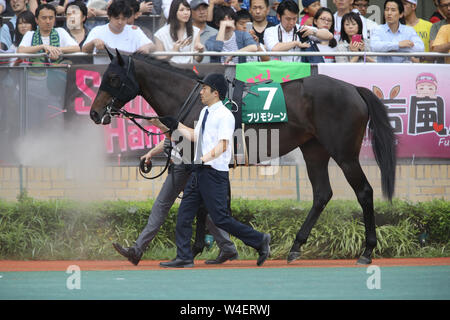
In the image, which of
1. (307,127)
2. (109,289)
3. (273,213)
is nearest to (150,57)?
(307,127)

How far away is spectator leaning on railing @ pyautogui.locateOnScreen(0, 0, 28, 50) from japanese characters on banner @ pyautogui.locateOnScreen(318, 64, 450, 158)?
482cm

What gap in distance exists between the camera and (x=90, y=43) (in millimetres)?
10695

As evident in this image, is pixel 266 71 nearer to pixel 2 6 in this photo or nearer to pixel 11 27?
pixel 11 27

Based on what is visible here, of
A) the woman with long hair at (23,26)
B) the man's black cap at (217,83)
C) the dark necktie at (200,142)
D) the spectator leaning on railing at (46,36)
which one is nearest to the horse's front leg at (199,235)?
the dark necktie at (200,142)

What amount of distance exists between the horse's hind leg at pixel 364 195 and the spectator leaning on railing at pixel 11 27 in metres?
5.73

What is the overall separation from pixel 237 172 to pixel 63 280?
12.5 ft

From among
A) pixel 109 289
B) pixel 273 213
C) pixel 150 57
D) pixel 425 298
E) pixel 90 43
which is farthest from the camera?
pixel 90 43

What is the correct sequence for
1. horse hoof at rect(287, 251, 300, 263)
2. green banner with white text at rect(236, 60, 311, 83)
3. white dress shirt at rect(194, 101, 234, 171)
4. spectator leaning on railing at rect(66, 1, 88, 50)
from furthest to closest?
spectator leaning on railing at rect(66, 1, 88, 50) → green banner with white text at rect(236, 60, 311, 83) → horse hoof at rect(287, 251, 300, 263) → white dress shirt at rect(194, 101, 234, 171)

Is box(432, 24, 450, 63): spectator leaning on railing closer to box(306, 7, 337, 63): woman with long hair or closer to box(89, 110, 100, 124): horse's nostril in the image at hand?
box(306, 7, 337, 63): woman with long hair

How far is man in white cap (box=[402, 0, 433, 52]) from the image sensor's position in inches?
476

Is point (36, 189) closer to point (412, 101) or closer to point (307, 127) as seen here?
point (307, 127)

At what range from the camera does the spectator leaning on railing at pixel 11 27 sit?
39.0ft

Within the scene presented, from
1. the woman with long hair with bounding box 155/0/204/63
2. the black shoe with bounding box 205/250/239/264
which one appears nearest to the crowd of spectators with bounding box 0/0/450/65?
the woman with long hair with bounding box 155/0/204/63

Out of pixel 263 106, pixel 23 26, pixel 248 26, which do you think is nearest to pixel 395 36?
pixel 248 26
